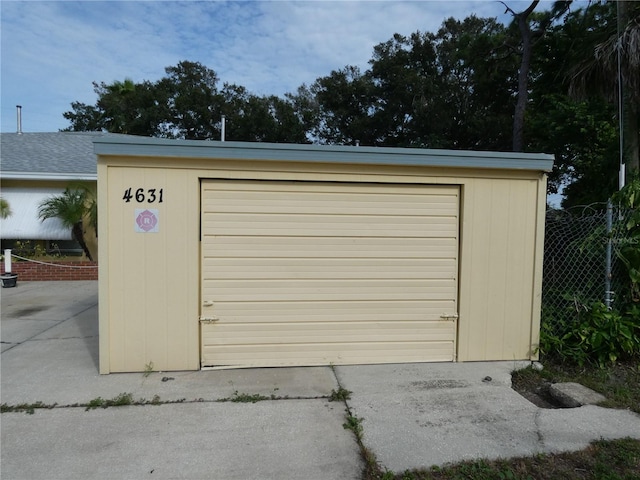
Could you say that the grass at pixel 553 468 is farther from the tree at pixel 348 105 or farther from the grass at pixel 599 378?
the tree at pixel 348 105

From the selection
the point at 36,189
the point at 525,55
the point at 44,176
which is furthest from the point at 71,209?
the point at 525,55

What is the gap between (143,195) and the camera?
4484 mm

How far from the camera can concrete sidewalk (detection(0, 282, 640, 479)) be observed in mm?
2955

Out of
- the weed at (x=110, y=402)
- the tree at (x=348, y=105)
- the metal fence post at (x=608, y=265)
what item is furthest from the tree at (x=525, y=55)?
the weed at (x=110, y=402)

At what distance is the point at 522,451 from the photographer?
3109mm

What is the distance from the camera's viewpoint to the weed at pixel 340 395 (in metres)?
3.95

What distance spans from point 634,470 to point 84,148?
646 inches

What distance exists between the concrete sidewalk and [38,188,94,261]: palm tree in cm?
753

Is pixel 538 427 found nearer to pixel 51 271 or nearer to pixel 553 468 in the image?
pixel 553 468

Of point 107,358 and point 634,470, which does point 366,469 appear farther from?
point 107,358

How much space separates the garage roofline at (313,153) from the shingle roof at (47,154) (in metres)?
7.95

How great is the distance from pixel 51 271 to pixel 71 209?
174 cm

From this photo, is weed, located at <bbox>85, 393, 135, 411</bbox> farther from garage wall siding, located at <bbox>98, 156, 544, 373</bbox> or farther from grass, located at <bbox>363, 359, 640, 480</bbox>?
grass, located at <bbox>363, 359, 640, 480</bbox>

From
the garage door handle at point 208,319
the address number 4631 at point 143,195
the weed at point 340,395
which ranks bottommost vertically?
the weed at point 340,395
